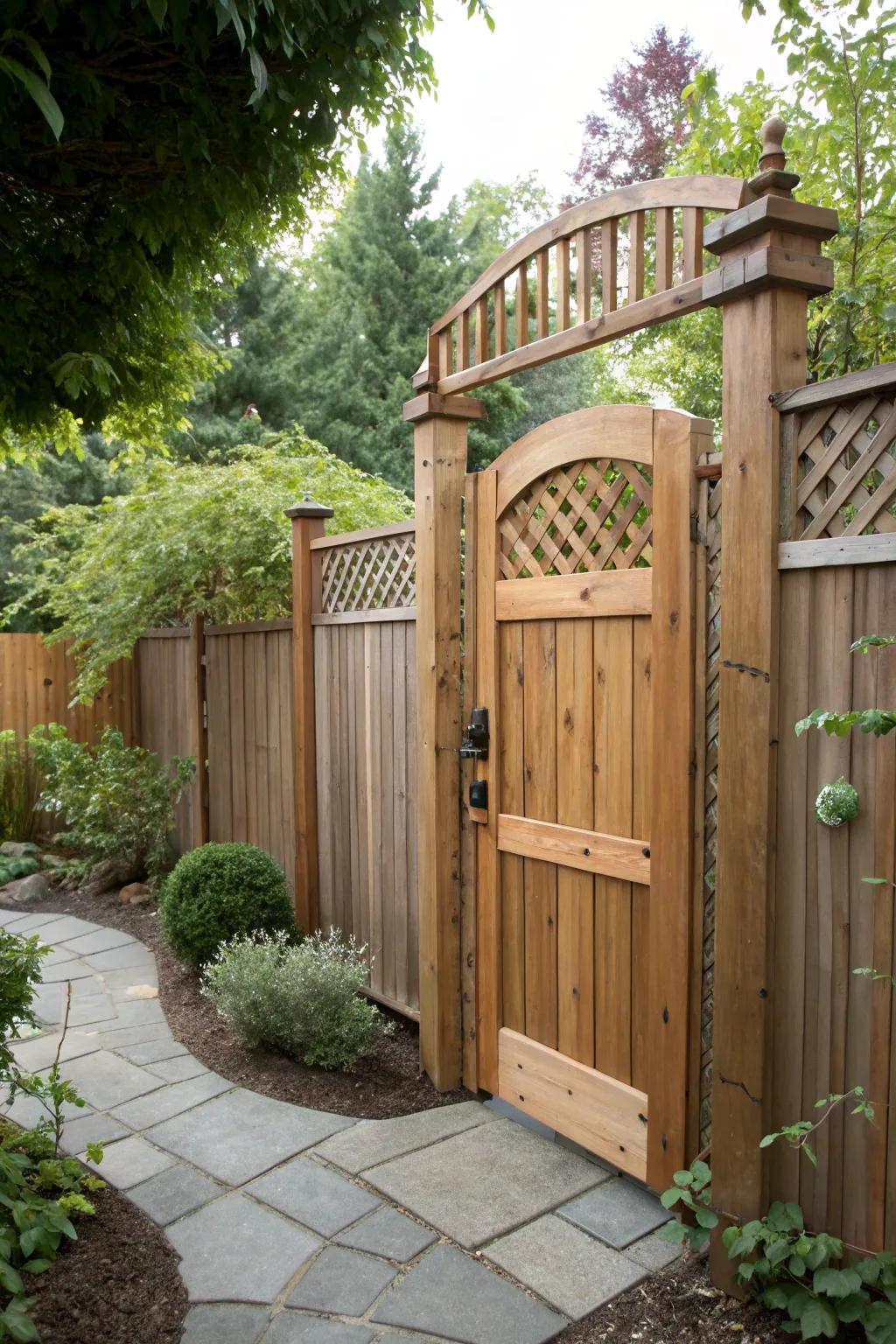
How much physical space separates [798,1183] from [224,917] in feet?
9.02

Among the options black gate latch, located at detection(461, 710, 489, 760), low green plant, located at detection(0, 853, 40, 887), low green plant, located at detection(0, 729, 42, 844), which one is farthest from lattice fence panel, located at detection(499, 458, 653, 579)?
low green plant, located at detection(0, 729, 42, 844)

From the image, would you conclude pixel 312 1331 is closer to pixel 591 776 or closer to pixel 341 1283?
pixel 341 1283

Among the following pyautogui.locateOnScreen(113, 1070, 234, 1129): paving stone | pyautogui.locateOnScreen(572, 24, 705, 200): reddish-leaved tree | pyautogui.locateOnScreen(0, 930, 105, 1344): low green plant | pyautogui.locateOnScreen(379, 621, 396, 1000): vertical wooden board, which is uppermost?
pyautogui.locateOnScreen(572, 24, 705, 200): reddish-leaved tree

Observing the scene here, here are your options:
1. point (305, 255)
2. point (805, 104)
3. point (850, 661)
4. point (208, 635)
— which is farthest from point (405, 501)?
point (305, 255)

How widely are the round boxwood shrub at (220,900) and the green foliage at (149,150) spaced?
1.98 m

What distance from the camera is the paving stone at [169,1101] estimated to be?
3.15m


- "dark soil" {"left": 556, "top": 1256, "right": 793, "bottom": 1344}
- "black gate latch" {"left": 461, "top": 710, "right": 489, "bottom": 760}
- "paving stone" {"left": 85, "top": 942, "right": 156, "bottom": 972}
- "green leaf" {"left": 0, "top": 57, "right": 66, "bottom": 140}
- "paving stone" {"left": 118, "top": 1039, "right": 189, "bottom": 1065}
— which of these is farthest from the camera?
"paving stone" {"left": 85, "top": 942, "right": 156, "bottom": 972}

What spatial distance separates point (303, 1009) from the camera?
3.51 m

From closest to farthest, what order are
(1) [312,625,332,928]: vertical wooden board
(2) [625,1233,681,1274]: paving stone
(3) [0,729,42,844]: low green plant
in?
(2) [625,1233,681,1274]: paving stone, (1) [312,625,332,928]: vertical wooden board, (3) [0,729,42,844]: low green plant

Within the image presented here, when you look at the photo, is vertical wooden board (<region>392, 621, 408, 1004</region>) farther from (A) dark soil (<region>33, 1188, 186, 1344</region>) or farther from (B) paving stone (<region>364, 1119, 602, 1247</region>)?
(A) dark soil (<region>33, 1188, 186, 1344</region>)

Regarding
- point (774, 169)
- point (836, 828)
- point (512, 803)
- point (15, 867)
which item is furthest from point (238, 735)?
point (774, 169)

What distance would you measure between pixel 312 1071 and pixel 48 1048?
3.58 ft

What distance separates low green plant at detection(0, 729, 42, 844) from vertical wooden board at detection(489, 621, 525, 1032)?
5.05 metres

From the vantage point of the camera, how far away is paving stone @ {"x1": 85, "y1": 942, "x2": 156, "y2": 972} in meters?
4.76
